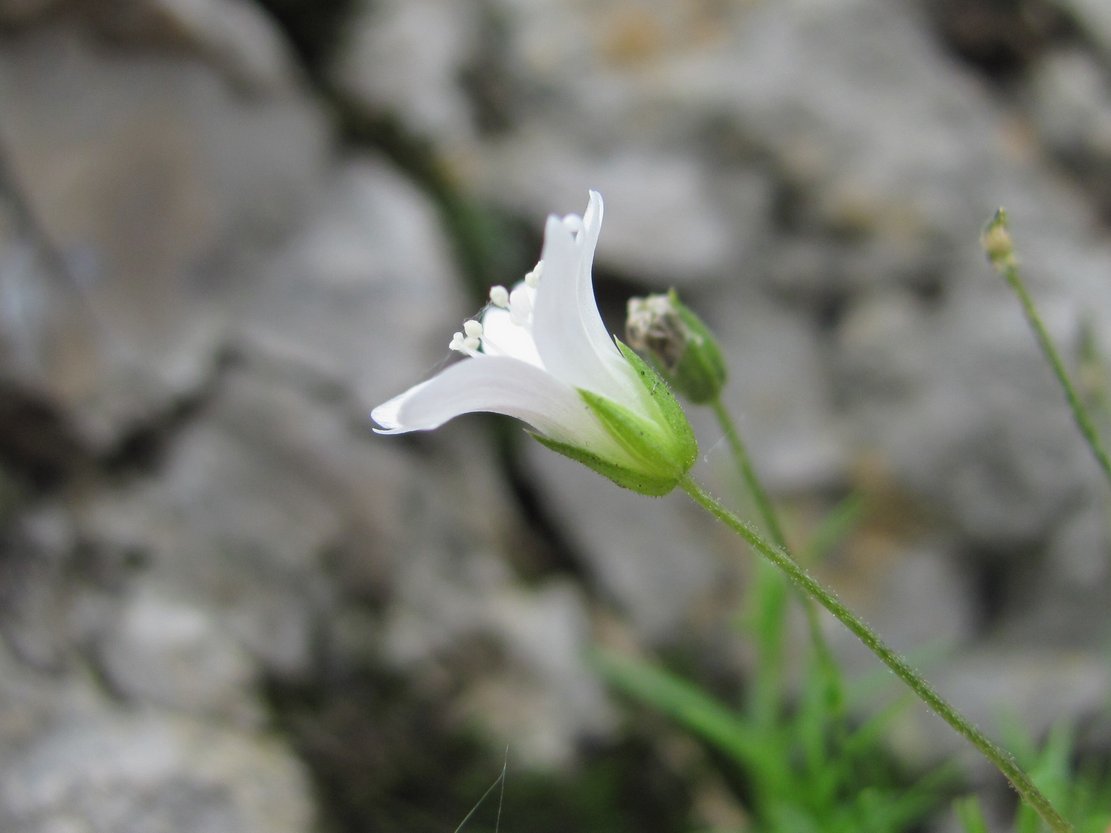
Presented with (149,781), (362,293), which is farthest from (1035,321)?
(362,293)

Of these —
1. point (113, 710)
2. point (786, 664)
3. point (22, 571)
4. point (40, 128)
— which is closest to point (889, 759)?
point (786, 664)

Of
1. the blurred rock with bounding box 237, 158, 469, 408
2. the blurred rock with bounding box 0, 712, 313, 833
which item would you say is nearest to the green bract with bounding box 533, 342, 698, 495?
the blurred rock with bounding box 0, 712, 313, 833

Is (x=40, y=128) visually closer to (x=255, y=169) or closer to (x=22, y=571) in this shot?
(x=255, y=169)

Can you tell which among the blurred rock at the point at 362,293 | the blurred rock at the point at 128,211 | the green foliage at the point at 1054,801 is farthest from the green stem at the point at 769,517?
the blurred rock at the point at 128,211

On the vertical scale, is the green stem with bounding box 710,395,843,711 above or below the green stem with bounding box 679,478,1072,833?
above

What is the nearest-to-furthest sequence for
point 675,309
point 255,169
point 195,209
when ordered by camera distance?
point 675,309
point 195,209
point 255,169

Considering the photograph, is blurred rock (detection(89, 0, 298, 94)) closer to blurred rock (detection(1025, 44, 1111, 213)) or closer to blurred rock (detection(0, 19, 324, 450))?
blurred rock (detection(0, 19, 324, 450))

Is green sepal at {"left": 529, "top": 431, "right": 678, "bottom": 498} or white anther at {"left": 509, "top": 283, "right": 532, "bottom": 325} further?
white anther at {"left": 509, "top": 283, "right": 532, "bottom": 325}
